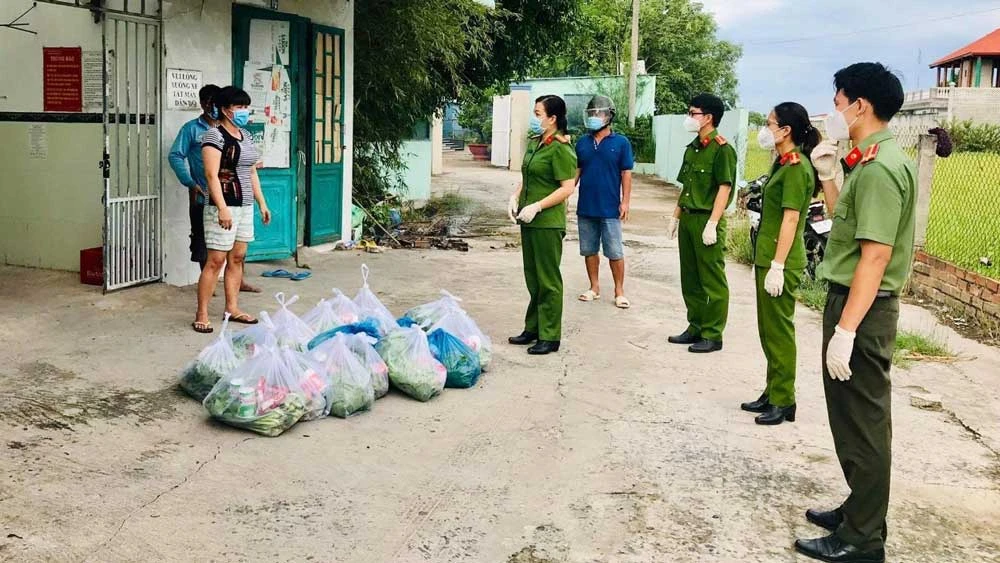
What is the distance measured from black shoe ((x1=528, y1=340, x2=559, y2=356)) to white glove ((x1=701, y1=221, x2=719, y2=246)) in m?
1.26

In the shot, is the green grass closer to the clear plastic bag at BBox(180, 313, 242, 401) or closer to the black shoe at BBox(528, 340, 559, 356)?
the black shoe at BBox(528, 340, 559, 356)

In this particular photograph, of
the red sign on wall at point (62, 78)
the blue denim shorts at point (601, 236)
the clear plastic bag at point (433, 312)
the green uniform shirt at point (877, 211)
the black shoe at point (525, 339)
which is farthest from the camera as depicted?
the blue denim shorts at point (601, 236)

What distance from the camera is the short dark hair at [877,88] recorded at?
363 centimetres

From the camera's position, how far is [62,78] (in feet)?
25.8

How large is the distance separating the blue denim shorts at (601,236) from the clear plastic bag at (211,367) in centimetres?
379

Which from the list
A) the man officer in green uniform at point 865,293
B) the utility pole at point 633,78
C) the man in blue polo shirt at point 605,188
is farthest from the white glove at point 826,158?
the utility pole at point 633,78

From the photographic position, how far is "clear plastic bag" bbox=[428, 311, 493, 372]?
606 cm

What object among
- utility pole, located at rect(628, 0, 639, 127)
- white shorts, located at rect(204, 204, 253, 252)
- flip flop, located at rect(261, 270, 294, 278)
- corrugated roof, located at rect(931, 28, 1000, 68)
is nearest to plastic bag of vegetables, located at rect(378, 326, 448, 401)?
white shorts, located at rect(204, 204, 253, 252)

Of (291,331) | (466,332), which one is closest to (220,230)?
(291,331)

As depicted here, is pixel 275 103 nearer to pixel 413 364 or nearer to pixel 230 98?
pixel 230 98

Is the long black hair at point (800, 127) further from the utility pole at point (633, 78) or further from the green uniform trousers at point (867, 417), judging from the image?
the utility pole at point (633, 78)

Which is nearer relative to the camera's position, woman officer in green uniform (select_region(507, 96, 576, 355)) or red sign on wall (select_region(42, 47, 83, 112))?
woman officer in green uniform (select_region(507, 96, 576, 355))

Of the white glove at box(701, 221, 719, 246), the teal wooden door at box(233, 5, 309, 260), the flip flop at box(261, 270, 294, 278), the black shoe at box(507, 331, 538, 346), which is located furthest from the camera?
the flip flop at box(261, 270, 294, 278)

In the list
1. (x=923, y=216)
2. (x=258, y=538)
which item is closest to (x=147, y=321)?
(x=258, y=538)
